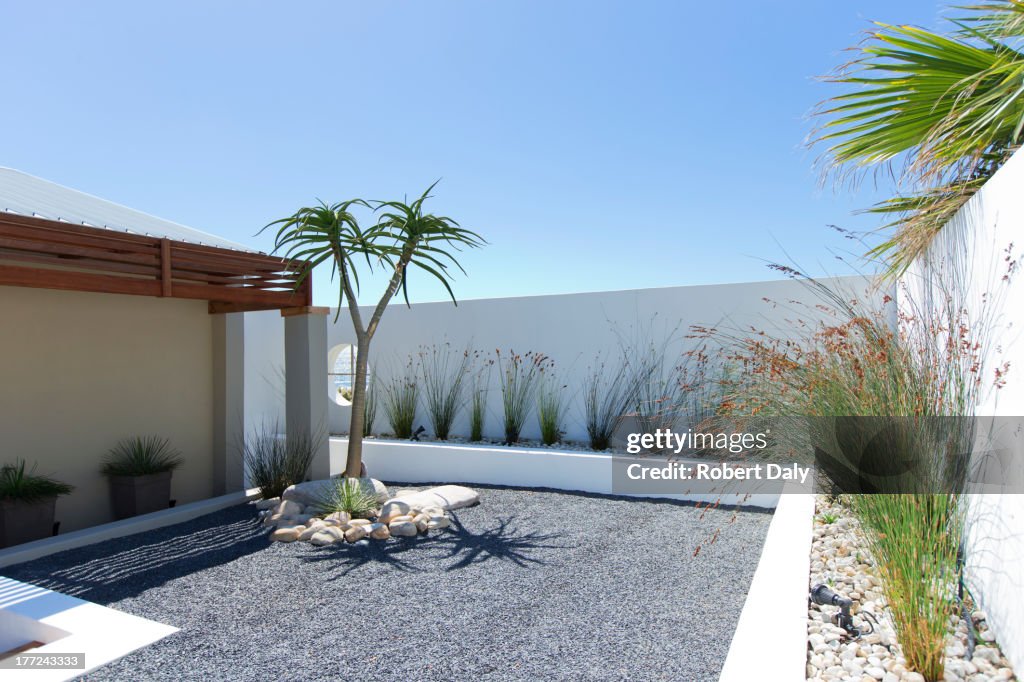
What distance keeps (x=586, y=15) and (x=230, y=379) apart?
472 cm

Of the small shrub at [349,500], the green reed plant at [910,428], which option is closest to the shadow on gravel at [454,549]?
the small shrub at [349,500]

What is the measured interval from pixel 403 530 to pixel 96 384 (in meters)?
2.81

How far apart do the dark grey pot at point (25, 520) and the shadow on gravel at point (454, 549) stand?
188 centimetres

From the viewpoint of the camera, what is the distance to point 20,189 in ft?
15.5

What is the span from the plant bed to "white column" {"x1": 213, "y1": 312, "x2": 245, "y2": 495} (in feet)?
16.2

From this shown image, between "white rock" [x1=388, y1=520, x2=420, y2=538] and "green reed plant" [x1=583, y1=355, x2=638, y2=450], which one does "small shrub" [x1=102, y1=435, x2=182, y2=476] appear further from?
"green reed plant" [x1=583, y1=355, x2=638, y2=450]

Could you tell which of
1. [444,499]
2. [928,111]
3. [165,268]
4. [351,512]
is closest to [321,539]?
[351,512]

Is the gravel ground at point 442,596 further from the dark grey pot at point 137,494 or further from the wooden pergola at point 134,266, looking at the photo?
the wooden pergola at point 134,266

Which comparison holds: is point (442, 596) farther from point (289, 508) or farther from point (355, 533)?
point (289, 508)

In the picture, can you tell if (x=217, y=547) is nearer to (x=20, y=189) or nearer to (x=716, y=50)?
(x=20, y=189)

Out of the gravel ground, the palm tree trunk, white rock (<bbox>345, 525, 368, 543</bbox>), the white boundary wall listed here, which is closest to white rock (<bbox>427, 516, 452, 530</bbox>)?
the gravel ground

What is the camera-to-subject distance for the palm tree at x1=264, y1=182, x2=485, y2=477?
493 centimetres

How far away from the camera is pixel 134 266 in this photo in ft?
13.3

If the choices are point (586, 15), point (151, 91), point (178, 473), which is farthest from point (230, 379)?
point (586, 15)
